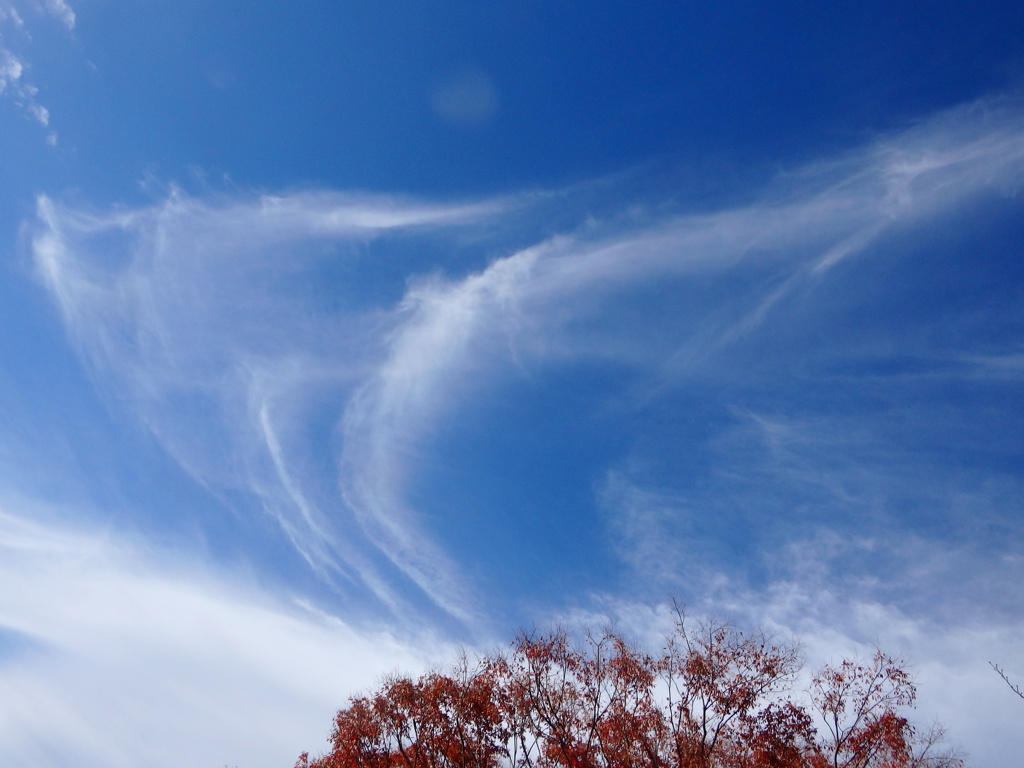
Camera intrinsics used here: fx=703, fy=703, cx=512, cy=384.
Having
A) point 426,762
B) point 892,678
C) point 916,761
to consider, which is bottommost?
point 426,762

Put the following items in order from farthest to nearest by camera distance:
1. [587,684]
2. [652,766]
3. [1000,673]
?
[587,684], [652,766], [1000,673]

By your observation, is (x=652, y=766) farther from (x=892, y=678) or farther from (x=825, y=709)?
(x=892, y=678)

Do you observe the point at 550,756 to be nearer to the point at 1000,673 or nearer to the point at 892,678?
the point at 892,678

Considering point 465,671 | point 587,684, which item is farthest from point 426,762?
point 587,684

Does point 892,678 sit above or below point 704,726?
above

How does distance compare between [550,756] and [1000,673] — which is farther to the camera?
[550,756]

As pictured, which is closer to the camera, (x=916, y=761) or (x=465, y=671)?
(x=916, y=761)

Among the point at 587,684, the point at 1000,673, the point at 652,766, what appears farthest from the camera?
the point at 587,684

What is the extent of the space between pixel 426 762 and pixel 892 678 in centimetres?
1757

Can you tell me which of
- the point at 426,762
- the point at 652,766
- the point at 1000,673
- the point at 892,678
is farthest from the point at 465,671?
the point at 1000,673

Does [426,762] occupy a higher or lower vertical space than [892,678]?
lower

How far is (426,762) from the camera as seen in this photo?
25.8 m

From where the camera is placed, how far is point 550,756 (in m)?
26.3

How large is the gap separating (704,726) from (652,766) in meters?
2.49
